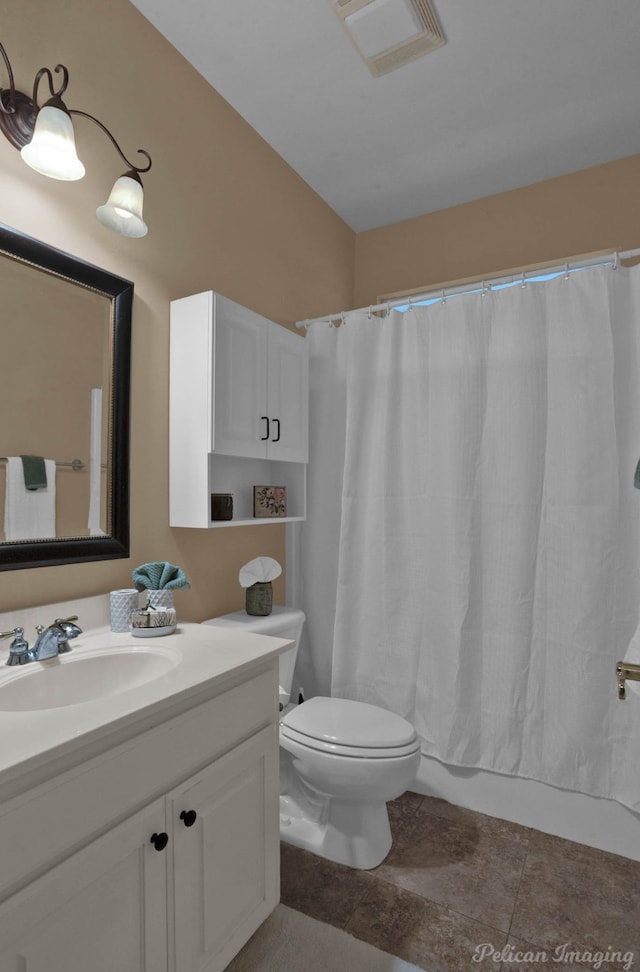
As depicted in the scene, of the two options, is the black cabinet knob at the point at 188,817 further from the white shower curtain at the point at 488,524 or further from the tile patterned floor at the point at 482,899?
the white shower curtain at the point at 488,524

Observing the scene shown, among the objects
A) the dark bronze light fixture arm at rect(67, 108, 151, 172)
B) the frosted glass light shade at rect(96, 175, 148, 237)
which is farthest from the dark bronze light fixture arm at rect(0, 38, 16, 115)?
the frosted glass light shade at rect(96, 175, 148, 237)

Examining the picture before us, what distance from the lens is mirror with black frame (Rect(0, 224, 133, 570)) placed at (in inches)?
51.8

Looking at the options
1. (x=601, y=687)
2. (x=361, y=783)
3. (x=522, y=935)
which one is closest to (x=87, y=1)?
(x=361, y=783)

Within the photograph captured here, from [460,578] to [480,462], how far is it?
0.46 meters

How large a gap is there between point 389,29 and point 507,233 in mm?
1134

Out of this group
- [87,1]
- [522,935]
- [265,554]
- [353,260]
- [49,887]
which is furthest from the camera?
[353,260]

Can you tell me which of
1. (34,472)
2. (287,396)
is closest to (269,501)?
(287,396)

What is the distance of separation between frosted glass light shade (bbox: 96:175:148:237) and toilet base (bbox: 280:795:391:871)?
1.85 meters

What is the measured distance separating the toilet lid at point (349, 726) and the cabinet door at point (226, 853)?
13.7 inches

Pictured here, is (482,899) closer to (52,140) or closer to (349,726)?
(349,726)

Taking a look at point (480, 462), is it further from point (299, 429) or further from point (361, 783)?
point (361, 783)

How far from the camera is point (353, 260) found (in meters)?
2.99

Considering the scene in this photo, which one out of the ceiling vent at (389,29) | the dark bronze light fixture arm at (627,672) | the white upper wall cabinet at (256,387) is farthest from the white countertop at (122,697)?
the ceiling vent at (389,29)

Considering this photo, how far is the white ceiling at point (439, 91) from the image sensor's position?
172 cm
